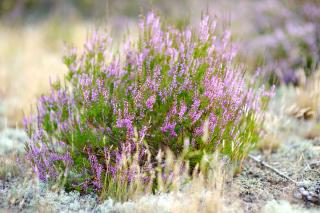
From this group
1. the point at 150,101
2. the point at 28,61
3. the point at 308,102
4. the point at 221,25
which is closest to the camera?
the point at 150,101

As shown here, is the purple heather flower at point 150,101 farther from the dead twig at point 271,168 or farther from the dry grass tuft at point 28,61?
the dry grass tuft at point 28,61

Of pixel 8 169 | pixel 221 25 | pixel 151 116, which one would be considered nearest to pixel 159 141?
pixel 151 116

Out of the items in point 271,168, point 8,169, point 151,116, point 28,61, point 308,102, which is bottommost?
point 8,169

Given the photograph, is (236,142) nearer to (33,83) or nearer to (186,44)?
(186,44)

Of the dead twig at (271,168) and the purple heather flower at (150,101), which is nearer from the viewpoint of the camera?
the purple heather flower at (150,101)

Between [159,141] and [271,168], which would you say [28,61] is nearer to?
[159,141]

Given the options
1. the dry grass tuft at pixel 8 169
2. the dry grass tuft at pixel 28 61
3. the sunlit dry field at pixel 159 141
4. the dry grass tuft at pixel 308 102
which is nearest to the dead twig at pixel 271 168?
the sunlit dry field at pixel 159 141

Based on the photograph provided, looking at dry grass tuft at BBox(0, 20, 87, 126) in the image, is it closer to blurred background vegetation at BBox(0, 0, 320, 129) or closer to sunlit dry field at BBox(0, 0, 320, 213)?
blurred background vegetation at BBox(0, 0, 320, 129)

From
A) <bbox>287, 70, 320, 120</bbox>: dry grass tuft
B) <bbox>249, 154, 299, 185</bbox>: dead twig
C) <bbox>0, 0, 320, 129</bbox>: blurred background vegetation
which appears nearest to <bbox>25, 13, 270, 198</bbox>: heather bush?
<bbox>249, 154, 299, 185</bbox>: dead twig

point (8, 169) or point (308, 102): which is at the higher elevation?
→ point (308, 102)
